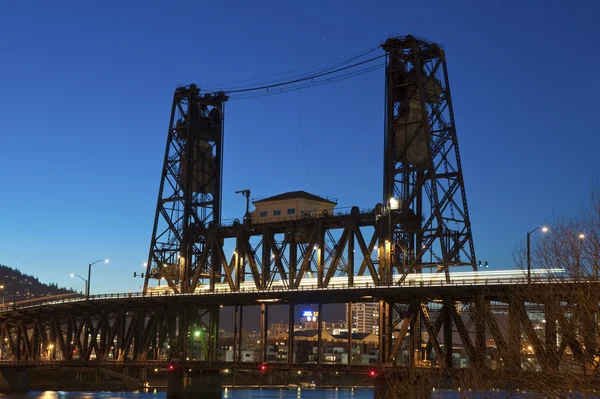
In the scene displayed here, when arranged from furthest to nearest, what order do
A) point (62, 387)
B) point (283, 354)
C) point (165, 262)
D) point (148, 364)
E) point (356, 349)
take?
point (283, 354)
point (62, 387)
point (356, 349)
point (165, 262)
point (148, 364)

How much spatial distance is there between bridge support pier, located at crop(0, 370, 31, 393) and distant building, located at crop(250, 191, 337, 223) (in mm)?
46209

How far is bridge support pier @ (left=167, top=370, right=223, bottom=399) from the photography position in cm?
11412

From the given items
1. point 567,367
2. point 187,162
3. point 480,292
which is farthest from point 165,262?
point 567,367

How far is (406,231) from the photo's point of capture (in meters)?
104

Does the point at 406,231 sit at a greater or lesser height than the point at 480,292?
greater

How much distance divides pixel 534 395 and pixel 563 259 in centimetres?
840

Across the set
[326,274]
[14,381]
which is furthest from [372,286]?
[14,381]

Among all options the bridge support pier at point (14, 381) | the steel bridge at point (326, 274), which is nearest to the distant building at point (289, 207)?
the steel bridge at point (326, 274)

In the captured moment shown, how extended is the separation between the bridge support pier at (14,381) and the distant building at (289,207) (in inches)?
1819

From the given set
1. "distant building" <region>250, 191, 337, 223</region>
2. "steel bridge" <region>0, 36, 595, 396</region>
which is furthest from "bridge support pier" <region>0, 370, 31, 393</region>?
"distant building" <region>250, 191, 337, 223</region>

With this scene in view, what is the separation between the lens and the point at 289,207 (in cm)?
12050

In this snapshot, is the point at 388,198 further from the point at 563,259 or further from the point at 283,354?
the point at 283,354

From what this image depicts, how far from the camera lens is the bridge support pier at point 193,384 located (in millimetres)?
114125

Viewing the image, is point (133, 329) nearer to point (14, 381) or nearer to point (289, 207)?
point (289, 207)
